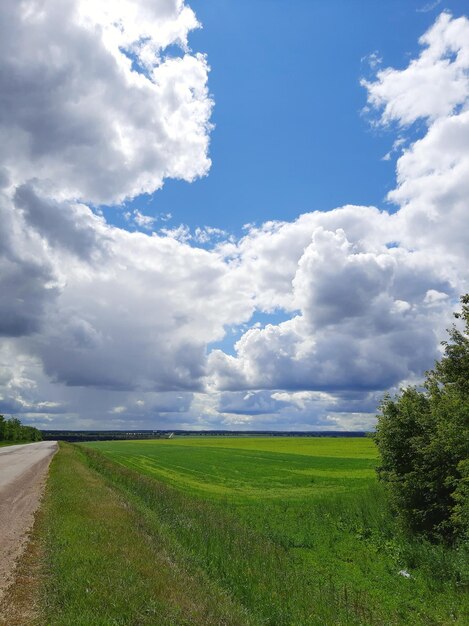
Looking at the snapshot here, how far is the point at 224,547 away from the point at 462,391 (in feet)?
42.0

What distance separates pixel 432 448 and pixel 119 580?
46.7 feet

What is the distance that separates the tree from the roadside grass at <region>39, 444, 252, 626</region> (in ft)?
34.9

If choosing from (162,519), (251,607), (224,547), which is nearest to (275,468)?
(162,519)

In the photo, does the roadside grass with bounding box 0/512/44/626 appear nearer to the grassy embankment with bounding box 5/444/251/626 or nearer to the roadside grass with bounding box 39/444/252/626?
the grassy embankment with bounding box 5/444/251/626

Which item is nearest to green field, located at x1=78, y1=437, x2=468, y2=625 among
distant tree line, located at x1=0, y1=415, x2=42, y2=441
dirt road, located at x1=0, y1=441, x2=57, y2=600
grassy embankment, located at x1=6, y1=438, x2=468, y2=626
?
grassy embankment, located at x1=6, y1=438, x2=468, y2=626

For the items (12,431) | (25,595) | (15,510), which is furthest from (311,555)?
(12,431)

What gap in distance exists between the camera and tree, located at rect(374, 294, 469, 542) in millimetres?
17938

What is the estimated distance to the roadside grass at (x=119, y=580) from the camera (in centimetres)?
894

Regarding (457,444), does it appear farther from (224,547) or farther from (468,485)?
(224,547)

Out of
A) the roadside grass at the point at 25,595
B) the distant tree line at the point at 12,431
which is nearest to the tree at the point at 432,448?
the roadside grass at the point at 25,595

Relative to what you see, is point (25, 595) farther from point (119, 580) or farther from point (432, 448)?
point (432, 448)

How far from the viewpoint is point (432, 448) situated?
64.2 feet

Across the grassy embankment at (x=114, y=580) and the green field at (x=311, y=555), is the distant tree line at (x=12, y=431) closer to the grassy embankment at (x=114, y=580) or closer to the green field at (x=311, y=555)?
the green field at (x=311, y=555)

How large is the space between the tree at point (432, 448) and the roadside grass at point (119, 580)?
1064 cm
